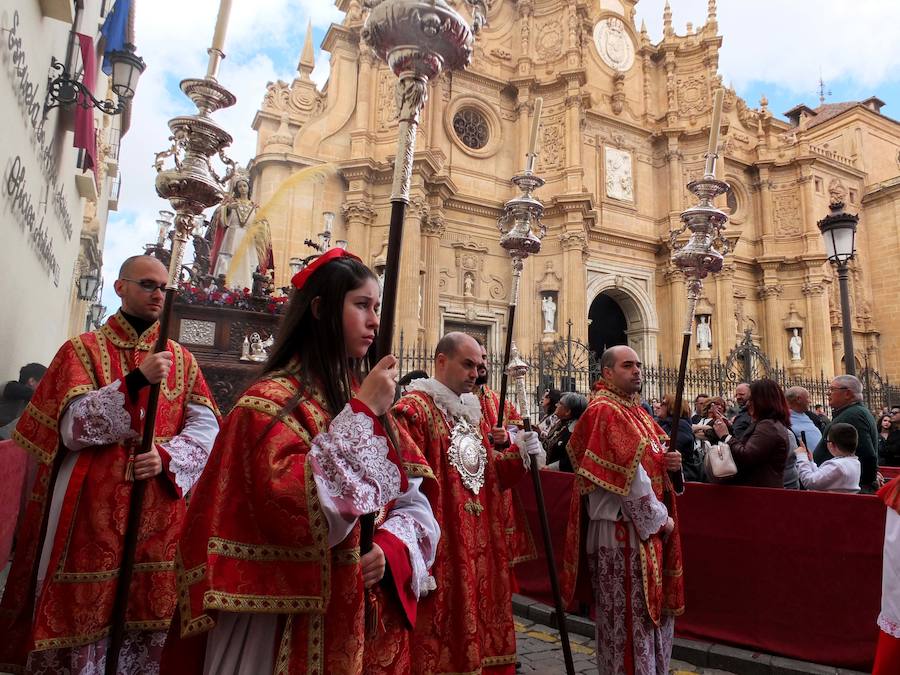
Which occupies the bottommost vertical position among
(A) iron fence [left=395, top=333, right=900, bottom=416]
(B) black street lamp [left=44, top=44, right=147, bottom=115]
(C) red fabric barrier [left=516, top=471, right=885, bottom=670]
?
(C) red fabric barrier [left=516, top=471, right=885, bottom=670]

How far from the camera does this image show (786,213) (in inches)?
1025

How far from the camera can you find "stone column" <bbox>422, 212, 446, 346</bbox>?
18.0 meters

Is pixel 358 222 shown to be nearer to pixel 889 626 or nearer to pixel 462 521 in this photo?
pixel 462 521

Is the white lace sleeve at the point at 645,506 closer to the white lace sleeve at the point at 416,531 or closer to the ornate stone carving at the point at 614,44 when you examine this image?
the white lace sleeve at the point at 416,531

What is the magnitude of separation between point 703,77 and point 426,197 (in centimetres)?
1458

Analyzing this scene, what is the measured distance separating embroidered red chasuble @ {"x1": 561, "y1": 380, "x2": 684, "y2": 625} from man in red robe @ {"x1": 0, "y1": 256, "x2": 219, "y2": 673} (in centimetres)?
223

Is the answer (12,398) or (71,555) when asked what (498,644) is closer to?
(71,555)

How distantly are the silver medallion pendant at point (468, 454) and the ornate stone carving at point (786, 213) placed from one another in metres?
27.5

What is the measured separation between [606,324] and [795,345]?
8145mm

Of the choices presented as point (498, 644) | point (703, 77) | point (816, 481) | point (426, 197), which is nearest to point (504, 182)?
point (426, 197)

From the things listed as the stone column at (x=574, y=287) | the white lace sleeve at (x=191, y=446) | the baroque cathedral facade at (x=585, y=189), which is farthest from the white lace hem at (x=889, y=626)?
the stone column at (x=574, y=287)

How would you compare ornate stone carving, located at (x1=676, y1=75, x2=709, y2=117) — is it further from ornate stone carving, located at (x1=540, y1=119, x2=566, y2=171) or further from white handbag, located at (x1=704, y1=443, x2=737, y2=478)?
white handbag, located at (x1=704, y1=443, x2=737, y2=478)

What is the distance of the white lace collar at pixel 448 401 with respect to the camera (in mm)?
3141

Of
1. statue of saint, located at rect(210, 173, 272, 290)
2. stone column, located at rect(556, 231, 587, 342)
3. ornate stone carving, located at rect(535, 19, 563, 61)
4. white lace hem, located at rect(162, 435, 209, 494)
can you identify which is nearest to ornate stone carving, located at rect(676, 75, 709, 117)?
ornate stone carving, located at rect(535, 19, 563, 61)
